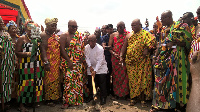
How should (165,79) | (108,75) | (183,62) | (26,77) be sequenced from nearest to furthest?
(183,62)
(165,79)
(26,77)
(108,75)

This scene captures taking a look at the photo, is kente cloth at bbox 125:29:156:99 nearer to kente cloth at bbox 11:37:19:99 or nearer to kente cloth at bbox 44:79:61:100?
kente cloth at bbox 44:79:61:100

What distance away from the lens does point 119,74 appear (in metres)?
4.70

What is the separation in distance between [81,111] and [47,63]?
140 cm

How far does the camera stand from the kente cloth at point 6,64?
11.2 ft

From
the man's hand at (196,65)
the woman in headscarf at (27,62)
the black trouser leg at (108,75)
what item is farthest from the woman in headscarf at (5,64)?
the man's hand at (196,65)

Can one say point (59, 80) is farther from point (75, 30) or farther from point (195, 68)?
point (195, 68)

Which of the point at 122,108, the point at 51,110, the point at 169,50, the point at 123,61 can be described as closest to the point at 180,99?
the point at 169,50

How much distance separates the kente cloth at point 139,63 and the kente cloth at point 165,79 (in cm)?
48

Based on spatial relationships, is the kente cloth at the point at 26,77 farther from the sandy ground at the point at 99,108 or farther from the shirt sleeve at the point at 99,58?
the shirt sleeve at the point at 99,58

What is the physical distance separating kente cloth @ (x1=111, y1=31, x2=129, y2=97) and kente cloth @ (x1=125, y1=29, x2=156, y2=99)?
0.34 metres

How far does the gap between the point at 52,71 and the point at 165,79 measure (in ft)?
8.91

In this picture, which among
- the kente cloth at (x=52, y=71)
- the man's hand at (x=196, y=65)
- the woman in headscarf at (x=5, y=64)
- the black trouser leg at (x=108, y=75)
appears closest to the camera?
the man's hand at (x=196, y=65)

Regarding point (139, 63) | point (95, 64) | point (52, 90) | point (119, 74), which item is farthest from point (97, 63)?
point (52, 90)

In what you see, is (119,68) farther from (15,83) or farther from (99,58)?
(15,83)
